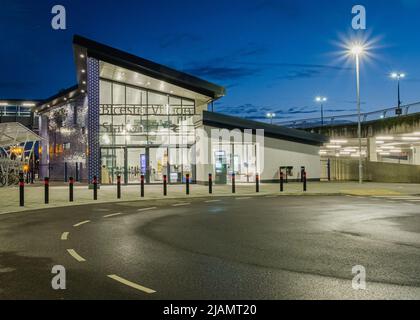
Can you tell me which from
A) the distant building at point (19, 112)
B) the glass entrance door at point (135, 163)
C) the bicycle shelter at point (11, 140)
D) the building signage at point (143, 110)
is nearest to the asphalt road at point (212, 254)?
the bicycle shelter at point (11, 140)

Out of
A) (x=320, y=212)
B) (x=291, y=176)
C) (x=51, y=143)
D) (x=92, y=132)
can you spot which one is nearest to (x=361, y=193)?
(x=320, y=212)

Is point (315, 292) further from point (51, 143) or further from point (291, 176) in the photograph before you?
point (51, 143)

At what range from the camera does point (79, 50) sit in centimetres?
2661

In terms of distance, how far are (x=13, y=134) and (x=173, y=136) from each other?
1023 centimetres

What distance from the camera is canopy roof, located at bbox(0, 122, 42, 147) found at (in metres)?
28.0

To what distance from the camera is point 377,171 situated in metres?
36.0

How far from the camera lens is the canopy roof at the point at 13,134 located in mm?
27972

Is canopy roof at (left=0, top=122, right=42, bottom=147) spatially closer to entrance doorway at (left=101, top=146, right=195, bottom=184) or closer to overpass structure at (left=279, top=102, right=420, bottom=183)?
entrance doorway at (left=101, top=146, right=195, bottom=184)

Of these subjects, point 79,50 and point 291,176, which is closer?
point 79,50

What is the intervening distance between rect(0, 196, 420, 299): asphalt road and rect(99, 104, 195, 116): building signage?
1957cm

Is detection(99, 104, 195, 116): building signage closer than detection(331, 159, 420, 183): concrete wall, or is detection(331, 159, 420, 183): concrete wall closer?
detection(99, 104, 195, 116): building signage

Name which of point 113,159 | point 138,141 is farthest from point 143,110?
point 113,159

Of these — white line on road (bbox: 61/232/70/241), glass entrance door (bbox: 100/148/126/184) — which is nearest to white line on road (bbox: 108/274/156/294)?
white line on road (bbox: 61/232/70/241)
